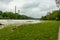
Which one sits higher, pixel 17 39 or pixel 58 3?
pixel 58 3

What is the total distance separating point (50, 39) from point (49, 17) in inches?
2545

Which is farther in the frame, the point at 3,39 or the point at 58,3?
the point at 58,3

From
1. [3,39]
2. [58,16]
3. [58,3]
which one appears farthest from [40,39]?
[58,16]

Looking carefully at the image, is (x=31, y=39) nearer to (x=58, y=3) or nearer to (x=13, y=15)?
(x=58, y=3)

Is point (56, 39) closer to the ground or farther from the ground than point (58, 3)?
closer to the ground

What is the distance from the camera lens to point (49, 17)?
7931 cm

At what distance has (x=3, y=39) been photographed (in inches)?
557

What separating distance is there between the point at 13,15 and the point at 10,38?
2879 inches

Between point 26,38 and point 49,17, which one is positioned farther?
point 49,17

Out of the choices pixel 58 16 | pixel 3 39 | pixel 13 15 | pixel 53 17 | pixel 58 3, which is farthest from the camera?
pixel 13 15

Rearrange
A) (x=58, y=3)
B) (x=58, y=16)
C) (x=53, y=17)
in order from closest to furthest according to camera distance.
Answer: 1. (x=58, y=3)
2. (x=58, y=16)
3. (x=53, y=17)

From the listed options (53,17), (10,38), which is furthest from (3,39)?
(53,17)

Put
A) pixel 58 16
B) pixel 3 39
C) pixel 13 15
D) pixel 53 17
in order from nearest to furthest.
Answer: pixel 3 39 < pixel 58 16 < pixel 53 17 < pixel 13 15

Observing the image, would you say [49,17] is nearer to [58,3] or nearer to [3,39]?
[58,3]
